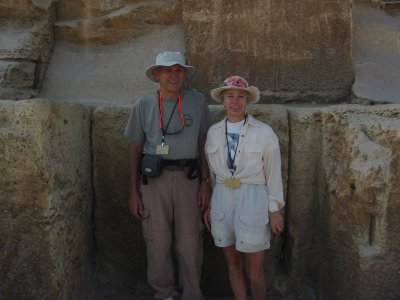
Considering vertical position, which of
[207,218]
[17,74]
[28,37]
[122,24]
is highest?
[122,24]

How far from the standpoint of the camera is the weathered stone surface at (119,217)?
3.48 m

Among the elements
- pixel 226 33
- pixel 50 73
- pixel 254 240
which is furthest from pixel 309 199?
pixel 50 73

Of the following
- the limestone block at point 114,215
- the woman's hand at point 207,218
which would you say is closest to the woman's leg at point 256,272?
the woman's hand at point 207,218

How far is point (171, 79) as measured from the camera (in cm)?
297

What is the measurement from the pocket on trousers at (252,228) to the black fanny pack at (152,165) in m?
0.55

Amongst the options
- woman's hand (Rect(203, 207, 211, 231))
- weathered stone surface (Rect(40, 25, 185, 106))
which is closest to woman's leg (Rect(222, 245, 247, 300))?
woman's hand (Rect(203, 207, 211, 231))

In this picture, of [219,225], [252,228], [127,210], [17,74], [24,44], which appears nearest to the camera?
[252,228]

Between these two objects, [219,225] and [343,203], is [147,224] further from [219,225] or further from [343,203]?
[343,203]

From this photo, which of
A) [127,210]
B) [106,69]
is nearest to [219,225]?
[127,210]

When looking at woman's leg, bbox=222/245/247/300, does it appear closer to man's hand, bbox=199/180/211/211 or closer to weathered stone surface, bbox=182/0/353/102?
man's hand, bbox=199/180/211/211

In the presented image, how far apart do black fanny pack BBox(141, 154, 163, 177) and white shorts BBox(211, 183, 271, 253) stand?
0.35m

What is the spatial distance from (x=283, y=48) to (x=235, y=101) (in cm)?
134

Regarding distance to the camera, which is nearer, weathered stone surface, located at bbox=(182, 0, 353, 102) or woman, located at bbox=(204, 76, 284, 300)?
woman, located at bbox=(204, 76, 284, 300)

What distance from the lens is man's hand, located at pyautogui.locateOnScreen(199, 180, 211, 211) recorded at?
10.1ft
